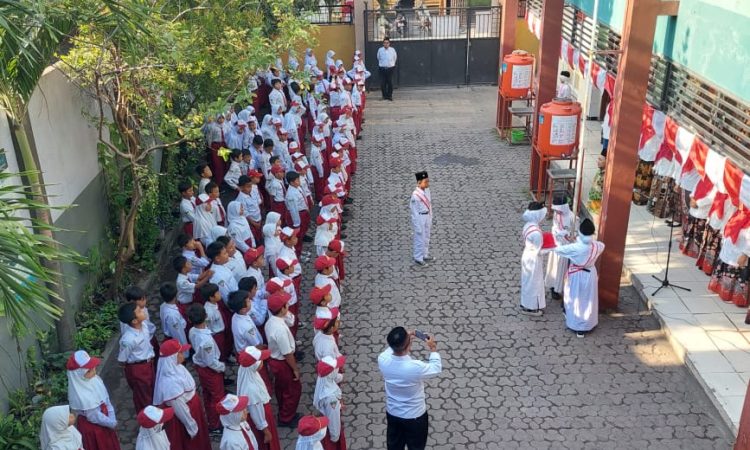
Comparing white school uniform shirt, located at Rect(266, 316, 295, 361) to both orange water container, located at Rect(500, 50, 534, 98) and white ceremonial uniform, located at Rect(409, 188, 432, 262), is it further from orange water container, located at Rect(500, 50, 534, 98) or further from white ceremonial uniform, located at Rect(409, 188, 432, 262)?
orange water container, located at Rect(500, 50, 534, 98)

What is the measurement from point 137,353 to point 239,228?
2.89m

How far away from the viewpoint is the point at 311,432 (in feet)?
16.7

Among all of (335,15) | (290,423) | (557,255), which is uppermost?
(335,15)

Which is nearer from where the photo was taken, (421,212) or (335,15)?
(421,212)

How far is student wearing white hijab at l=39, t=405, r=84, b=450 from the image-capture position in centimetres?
511

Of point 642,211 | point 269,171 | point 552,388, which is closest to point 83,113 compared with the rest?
point 269,171

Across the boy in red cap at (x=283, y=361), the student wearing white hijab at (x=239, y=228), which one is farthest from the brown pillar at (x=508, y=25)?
the boy in red cap at (x=283, y=361)

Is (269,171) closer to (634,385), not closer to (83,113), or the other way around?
(83,113)

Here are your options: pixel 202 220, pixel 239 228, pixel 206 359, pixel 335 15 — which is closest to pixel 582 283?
pixel 206 359

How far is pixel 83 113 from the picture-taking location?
8.76 metres

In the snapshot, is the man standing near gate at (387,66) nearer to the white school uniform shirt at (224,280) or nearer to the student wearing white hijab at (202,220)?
the student wearing white hijab at (202,220)

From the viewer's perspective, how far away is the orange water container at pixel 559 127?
10.4 metres

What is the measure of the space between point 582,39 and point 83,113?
30.5 ft

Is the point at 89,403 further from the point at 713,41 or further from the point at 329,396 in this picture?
the point at 713,41
